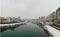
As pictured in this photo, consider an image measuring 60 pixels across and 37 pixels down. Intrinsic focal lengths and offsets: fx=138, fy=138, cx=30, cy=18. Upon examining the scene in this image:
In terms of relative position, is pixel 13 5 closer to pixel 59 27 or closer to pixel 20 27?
pixel 20 27

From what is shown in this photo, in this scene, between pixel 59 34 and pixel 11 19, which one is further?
pixel 11 19

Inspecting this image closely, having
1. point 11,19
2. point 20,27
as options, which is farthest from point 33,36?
point 11,19

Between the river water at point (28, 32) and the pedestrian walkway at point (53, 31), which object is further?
the river water at point (28, 32)

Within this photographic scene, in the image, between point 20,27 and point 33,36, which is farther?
point 20,27

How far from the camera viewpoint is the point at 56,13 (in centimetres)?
216

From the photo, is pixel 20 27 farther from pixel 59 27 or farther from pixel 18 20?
pixel 59 27

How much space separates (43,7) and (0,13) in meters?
0.74

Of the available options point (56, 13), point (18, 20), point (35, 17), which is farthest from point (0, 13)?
point (56, 13)

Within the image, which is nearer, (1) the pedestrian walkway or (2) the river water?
(1) the pedestrian walkway

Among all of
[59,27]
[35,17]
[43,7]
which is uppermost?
[43,7]

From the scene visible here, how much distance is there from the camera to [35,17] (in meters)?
2.21

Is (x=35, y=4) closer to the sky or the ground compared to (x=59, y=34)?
closer to the sky

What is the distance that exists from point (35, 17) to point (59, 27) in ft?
1.34

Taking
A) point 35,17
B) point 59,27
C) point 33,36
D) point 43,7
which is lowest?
point 33,36
